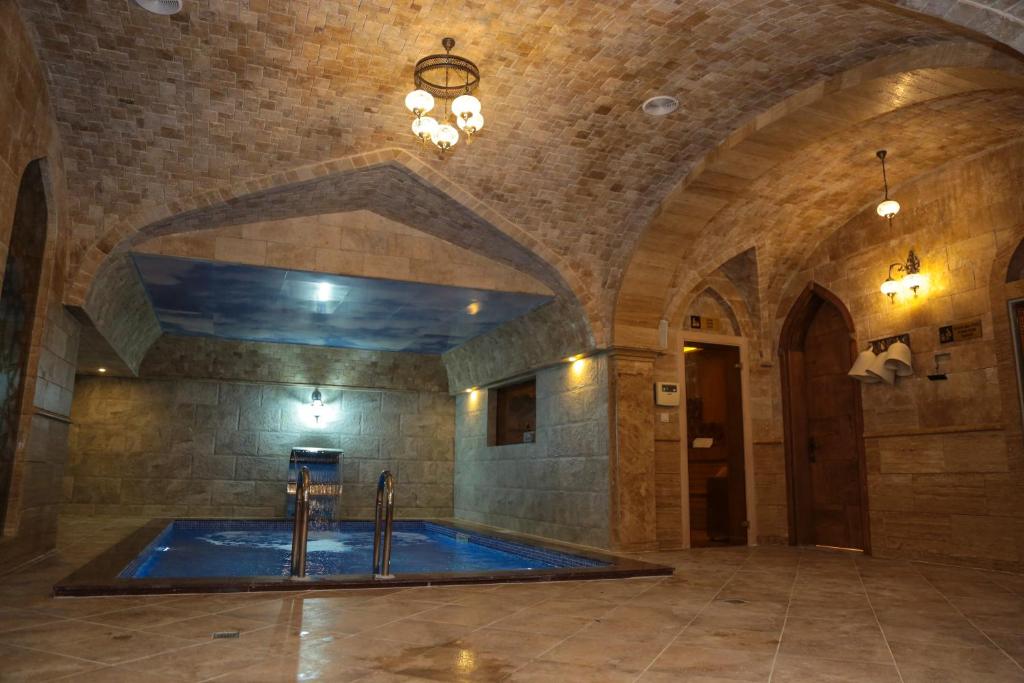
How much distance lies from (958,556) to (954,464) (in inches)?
34.9

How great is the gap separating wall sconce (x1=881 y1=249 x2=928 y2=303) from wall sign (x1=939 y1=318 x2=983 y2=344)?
0.55 meters

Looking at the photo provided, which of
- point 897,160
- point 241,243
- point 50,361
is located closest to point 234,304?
point 241,243

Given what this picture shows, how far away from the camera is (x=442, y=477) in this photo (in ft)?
44.1

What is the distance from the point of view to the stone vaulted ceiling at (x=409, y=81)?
5.19 meters

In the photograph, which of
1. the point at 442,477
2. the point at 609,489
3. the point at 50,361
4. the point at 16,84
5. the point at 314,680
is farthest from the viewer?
the point at 442,477

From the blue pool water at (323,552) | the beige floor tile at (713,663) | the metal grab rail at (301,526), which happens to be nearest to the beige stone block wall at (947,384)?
the blue pool water at (323,552)

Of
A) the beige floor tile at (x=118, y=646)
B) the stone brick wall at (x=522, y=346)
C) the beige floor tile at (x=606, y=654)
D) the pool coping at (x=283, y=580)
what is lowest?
the beige floor tile at (x=606, y=654)

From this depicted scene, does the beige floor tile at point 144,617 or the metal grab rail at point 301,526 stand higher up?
the metal grab rail at point 301,526

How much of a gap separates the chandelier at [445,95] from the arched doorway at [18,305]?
319cm

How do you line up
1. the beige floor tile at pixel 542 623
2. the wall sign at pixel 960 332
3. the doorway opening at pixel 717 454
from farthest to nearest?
the doorway opening at pixel 717 454
the wall sign at pixel 960 332
the beige floor tile at pixel 542 623

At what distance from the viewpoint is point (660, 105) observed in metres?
6.28

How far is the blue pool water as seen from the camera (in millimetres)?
7227

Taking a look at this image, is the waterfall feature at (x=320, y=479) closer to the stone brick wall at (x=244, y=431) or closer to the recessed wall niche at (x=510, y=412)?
the stone brick wall at (x=244, y=431)

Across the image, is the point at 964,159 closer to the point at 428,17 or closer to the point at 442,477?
Answer: the point at 428,17
